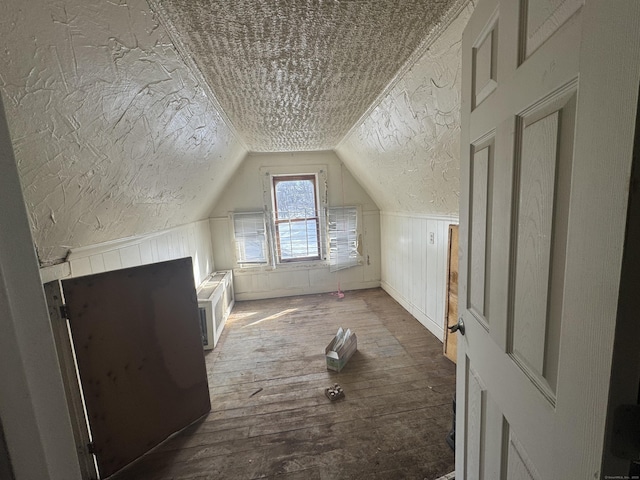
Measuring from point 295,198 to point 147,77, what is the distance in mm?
3007

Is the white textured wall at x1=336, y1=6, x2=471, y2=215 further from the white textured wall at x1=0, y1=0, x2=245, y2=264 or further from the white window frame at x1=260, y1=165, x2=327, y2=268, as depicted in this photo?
the white textured wall at x1=0, y1=0, x2=245, y2=264

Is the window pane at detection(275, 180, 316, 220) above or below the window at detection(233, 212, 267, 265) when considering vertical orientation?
above

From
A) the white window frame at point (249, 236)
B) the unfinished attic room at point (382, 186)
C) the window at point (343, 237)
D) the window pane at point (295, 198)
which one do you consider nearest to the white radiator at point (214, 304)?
the unfinished attic room at point (382, 186)

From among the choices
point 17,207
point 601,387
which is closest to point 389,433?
point 601,387

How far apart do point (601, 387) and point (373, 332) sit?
8.78ft

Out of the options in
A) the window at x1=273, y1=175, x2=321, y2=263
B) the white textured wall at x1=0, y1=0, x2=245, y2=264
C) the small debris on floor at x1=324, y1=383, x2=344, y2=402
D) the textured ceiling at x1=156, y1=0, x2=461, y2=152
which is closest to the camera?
the white textured wall at x1=0, y1=0, x2=245, y2=264

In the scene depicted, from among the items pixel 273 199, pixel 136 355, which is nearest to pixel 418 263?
pixel 273 199

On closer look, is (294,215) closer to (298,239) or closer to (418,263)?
(298,239)

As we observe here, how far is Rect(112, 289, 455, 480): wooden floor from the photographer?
1412mm

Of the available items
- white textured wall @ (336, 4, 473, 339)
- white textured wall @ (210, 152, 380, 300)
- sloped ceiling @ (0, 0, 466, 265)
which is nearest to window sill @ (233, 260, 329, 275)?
white textured wall @ (210, 152, 380, 300)

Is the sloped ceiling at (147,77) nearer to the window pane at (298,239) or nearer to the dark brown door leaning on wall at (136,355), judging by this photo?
the dark brown door leaning on wall at (136,355)

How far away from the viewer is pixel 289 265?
13.6 feet

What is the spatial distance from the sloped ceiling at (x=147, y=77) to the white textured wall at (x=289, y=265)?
6.40ft

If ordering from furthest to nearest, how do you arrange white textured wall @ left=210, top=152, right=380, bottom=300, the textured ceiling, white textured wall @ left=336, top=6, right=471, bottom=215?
1. white textured wall @ left=210, top=152, right=380, bottom=300
2. white textured wall @ left=336, top=6, right=471, bottom=215
3. the textured ceiling
